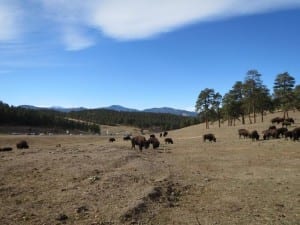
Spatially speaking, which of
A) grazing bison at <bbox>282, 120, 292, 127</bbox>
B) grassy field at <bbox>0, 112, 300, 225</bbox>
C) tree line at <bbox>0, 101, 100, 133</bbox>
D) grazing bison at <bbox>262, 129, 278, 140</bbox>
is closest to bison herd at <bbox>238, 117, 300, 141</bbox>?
grazing bison at <bbox>262, 129, 278, 140</bbox>

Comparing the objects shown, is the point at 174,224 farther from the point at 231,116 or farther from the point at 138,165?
the point at 231,116

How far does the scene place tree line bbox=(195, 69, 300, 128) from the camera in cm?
8519

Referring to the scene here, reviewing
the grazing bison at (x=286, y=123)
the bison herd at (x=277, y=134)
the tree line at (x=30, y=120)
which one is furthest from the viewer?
the tree line at (x=30, y=120)

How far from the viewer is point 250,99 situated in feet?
305

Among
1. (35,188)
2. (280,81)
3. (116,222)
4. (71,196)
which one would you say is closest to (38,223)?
(116,222)

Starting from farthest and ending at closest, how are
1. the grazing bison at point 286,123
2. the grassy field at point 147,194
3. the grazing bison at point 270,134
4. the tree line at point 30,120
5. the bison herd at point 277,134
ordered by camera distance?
the tree line at point 30,120 → the grazing bison at point 286,123 → the grazing bison at point 270,134 → the bison herd at point 277,134 → the grassy field at point 147,194

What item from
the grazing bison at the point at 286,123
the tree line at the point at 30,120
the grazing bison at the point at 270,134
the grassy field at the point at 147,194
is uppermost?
the tree line at the point at 30,120

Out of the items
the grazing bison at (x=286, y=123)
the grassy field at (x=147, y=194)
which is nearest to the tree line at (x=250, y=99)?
the grazing bison at (x=286, y=123)

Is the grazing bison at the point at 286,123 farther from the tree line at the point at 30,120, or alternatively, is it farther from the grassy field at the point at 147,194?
the tree line at the point at 30,120

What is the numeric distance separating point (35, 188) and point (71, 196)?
279 cm

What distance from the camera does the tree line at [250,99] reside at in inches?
3354

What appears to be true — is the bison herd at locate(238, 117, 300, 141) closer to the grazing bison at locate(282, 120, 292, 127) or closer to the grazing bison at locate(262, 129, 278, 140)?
the grazing bison at locate(262, 129, 278, 140)

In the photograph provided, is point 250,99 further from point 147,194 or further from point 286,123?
point 147,194

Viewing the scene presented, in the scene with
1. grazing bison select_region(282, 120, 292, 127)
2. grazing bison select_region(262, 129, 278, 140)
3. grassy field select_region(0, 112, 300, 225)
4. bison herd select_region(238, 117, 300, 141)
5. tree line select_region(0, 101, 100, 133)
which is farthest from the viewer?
tree line select_region(0, 101, 100, 133)
